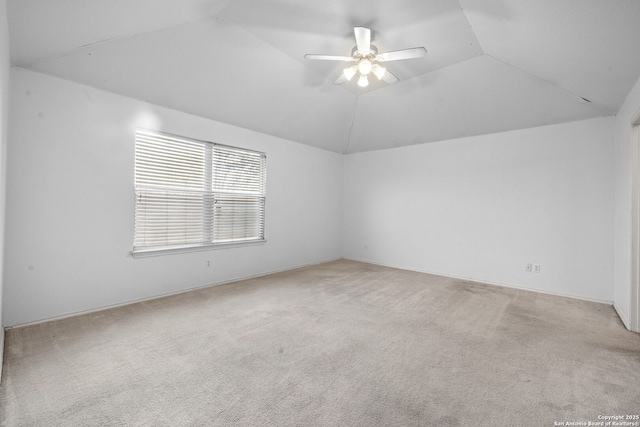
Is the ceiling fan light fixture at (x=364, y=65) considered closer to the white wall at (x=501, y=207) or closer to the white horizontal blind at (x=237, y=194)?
the white horizontal blind at (x=237, y=194)

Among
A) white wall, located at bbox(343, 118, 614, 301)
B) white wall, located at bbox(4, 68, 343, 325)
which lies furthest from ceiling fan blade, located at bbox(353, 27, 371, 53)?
white wall, located at bbox(343, 118, 614, 301)

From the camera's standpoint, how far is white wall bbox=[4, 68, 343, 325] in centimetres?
291

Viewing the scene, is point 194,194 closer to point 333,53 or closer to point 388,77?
point 333,53

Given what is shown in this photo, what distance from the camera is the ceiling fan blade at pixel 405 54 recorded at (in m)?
2.71

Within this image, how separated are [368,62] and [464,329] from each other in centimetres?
292

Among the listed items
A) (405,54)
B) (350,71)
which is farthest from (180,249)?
(405,54)

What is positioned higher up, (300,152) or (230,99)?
(230,99)

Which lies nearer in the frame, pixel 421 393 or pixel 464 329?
pixel 421 393

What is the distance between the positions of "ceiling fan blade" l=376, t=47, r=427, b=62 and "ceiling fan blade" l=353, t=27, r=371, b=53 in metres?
0.15

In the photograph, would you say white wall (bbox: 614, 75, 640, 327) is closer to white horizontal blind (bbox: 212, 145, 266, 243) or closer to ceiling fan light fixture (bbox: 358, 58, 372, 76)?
ceiling fan light fixture (bbox: 358, 58, 372, 76)

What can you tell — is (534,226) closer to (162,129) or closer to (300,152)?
(300,152)

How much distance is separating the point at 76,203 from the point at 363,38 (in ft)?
11.4

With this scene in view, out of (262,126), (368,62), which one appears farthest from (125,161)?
(368,62)

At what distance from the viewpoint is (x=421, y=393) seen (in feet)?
6.42
